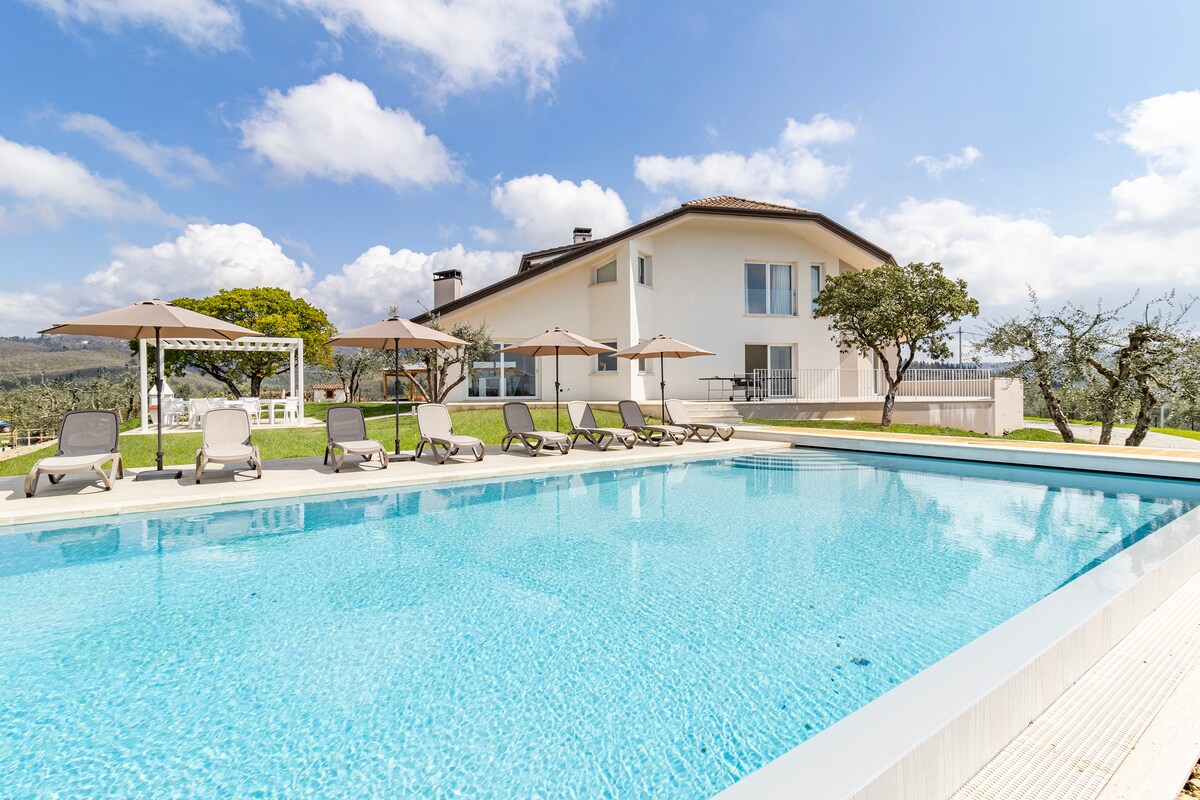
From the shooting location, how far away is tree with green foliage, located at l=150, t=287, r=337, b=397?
27062 mm

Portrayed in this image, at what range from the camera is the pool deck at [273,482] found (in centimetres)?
682

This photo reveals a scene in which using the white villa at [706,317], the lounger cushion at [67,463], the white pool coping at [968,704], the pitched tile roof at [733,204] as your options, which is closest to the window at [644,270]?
the white villa at [706,317]

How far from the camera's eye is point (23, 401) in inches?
1007

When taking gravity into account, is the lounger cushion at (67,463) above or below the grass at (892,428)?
above

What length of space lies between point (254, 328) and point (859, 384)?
96.6 ft

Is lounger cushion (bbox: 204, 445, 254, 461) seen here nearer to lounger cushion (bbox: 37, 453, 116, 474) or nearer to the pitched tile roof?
lounger cushion (bbox: 37, 453, 116, 474)

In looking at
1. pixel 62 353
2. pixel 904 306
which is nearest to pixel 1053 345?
pixel 904 306

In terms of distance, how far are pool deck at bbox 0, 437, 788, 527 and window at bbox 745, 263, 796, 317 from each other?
10.7m

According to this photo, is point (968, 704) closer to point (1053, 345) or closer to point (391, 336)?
point (391, 336)

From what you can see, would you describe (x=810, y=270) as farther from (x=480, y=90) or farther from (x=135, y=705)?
(x=135, y=705)

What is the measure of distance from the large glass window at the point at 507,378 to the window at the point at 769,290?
842cm

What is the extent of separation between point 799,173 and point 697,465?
13282 mm

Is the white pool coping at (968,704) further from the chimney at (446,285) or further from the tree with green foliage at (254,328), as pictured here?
the tree with green foliage at (254,328)

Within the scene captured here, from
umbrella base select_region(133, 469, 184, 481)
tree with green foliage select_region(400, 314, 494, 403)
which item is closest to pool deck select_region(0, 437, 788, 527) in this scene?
umbrella base select_region(133, 469, 184, 481)
